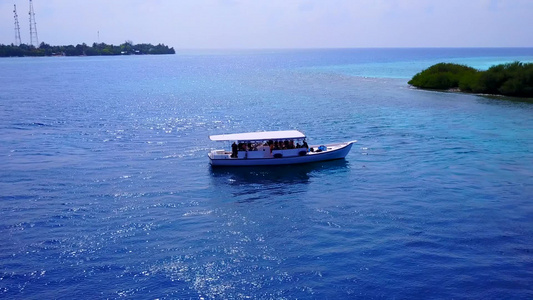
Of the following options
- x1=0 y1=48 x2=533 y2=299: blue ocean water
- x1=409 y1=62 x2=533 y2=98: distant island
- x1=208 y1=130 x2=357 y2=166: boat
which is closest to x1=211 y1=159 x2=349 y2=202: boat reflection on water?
x1=0 y1=48 x2=533 y2=299: blue ocean water

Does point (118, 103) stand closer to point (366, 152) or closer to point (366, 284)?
point (366, 152)

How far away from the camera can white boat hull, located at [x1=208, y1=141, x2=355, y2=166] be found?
49406 mm

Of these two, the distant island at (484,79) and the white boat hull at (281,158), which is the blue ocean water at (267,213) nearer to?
the white boat hull at (281,158)

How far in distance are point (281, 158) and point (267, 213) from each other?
1349 centimetres

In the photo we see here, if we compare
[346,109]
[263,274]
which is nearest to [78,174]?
[263,274]

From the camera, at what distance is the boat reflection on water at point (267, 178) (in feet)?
140

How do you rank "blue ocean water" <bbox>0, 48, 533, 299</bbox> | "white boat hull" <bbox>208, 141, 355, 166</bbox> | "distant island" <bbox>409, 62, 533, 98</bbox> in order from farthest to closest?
1. "distant island" <bbox>409, 62, 533, 98</bbox>
2. "white boat hull" <bbox>208, 141, 355, 166</bbox>
3. "blue ocean water" <bbox>0, 48, 533, 299</bbox>

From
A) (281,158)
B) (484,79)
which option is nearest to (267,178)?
(281,158)

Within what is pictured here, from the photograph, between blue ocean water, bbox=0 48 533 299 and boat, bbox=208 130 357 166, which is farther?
boat, bbox=208 130 357 166

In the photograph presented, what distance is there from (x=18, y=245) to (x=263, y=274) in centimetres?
1595

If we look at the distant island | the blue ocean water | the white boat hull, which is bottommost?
the blue ocean water

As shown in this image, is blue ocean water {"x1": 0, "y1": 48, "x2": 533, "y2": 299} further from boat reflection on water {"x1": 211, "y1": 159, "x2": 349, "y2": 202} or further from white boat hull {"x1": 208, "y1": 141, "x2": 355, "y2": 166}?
white boat hull {"x1": 208, "y1": 141, "x2": 355, "y2": 166}

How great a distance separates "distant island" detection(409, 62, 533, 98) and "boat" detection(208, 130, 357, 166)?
58906 mm

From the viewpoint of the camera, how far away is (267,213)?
37.4 meters
